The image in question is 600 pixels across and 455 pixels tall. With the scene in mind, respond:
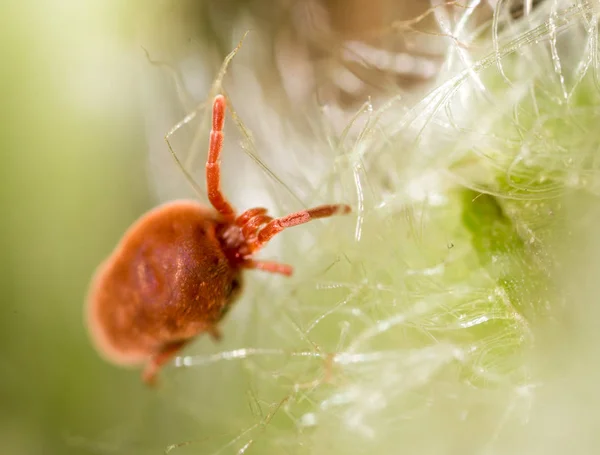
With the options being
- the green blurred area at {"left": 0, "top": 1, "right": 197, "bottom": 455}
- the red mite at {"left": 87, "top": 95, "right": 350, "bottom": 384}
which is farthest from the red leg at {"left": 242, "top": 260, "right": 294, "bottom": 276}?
the green blurred area at {"left": 0, "top": 1, "right": 197, "bottom": 455}

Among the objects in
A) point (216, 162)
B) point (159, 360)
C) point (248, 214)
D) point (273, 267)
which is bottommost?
point (159, 360)

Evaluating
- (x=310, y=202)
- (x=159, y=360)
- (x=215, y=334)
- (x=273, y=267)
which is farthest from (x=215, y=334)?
(x=310, y=202)

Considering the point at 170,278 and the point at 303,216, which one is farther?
the point at 170,278

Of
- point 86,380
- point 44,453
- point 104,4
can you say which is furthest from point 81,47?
point 44,453

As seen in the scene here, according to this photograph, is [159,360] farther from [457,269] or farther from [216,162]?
[457,269]

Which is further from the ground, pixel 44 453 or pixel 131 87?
pixel 131 87

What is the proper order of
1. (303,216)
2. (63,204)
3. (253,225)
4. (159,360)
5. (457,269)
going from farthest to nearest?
(63,204), (159,360), (253,225), (303,216), (457,269)

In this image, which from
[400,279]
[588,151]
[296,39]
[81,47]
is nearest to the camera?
[588,151]

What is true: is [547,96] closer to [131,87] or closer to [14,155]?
[131,87]
